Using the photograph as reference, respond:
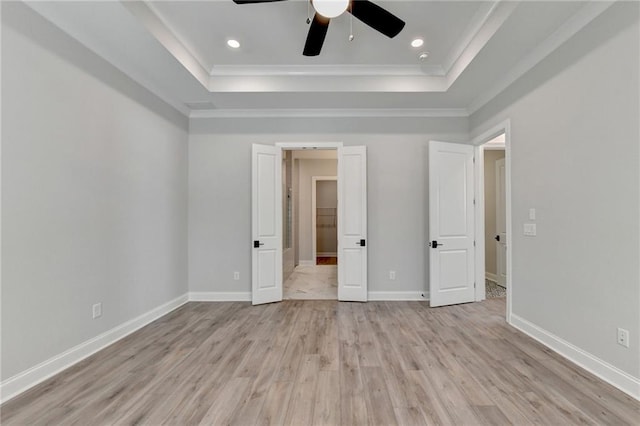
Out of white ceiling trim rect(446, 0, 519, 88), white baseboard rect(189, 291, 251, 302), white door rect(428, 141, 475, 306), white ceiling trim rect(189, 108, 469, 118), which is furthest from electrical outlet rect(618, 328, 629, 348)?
white baseboard rect(189, 291, 251, 302)

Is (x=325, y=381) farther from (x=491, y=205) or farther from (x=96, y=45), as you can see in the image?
(x=491, y=205)

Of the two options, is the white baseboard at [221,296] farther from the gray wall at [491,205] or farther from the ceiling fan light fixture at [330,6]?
the gray wall at [491,205]

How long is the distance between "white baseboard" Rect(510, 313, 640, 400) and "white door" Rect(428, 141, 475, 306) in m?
0.96

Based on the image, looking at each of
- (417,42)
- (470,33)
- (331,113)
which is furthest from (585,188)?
(331,113)

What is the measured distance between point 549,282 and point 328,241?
7.18 m

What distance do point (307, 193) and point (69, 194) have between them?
557 centimetres

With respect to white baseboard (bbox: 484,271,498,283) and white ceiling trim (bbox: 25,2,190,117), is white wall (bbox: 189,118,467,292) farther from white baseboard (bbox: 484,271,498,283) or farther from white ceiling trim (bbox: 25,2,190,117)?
white baseboard (bbox: 484,271,498,283)

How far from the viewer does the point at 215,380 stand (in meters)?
2.10

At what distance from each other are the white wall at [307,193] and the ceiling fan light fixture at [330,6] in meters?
5.52

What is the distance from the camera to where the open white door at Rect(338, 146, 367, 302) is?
4043 millimetres

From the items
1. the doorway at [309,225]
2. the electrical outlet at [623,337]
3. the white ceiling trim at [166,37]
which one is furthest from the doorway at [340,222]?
the electrical outlet at [623,337]

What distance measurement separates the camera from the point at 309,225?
7.54 m

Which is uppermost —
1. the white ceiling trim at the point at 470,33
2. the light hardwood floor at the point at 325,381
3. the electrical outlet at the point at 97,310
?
the white ceiling trim at the point at 470,33

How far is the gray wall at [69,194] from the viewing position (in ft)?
6.33
